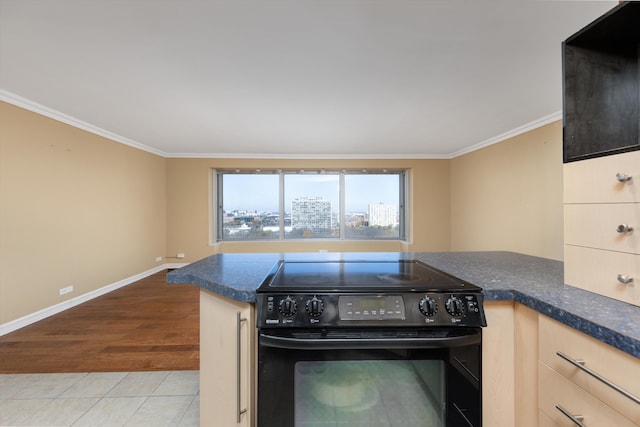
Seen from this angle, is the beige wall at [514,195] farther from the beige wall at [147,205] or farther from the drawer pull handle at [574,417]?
the drawer pull handle at [574,417]

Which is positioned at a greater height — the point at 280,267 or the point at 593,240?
the point at 593,240

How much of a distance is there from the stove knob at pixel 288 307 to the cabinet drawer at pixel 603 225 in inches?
42.8

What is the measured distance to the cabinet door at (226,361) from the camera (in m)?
0.96

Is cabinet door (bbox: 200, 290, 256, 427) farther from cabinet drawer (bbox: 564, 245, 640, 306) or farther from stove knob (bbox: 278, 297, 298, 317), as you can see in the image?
cabinet drawer (bbox: 564, 245, 640, 306)

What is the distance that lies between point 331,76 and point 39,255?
11.9 ft

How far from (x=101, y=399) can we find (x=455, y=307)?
7.45ft

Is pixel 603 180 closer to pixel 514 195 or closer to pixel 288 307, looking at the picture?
pixel 288 307

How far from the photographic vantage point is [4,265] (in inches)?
98.3

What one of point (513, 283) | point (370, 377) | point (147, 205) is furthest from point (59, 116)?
point (513, 283)

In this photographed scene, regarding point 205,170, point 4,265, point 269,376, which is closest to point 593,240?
point 269,376

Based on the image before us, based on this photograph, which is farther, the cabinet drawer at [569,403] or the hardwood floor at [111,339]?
the hardwood floor at [111,339]

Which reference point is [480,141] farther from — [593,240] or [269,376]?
[269,376]

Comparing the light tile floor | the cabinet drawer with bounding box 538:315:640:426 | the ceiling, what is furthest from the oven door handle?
the ceiling

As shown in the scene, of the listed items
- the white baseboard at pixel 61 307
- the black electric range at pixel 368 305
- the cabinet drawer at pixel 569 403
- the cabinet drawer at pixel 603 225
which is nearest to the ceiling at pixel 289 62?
the cabinet drawer at pixel 603 225
